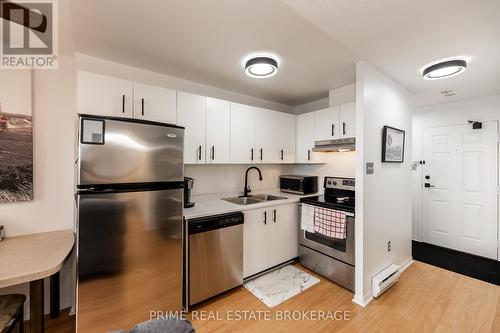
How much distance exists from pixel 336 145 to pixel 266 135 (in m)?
0.95

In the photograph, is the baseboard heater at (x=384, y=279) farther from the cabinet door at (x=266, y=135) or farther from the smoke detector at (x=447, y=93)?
the smoke detector at (x=447, y=93)

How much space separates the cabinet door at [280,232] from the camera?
2.60 metres

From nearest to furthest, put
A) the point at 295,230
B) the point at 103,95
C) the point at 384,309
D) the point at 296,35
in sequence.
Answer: the point at 296,35 < the point at 103,95 < the point at 384,309 < the point at 295,230

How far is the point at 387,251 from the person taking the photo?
250cm

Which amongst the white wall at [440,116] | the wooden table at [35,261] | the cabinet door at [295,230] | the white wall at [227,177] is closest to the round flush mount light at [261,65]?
the white wall at [227,177]

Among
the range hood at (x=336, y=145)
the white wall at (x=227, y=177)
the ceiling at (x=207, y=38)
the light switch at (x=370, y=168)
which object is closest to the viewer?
Answer: the ceiling at (x=207, y=38)

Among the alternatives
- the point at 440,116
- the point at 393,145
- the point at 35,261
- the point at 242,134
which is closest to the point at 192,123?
the point at 242,134

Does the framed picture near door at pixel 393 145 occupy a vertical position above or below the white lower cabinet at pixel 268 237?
above

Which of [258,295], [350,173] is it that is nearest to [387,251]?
[350,173]

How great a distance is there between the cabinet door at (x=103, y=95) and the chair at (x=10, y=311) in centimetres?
141

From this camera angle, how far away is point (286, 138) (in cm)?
327

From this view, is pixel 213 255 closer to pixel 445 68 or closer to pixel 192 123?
pixel 192 123

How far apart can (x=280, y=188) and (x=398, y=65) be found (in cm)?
224

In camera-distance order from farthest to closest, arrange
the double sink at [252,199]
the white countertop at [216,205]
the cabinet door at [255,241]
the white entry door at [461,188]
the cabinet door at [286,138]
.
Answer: the cabinet door at [286,138] < the white entry door at [461,188] < the double sink at [252,199] < the cabinet door at [255,241] < the white countertop at [216,205]
